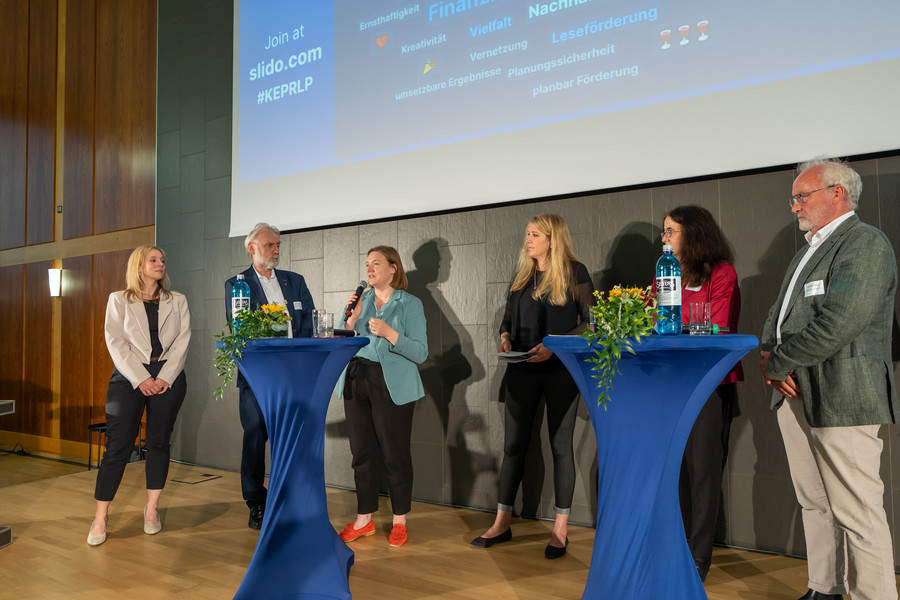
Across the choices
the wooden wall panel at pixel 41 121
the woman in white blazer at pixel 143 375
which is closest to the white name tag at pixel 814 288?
the woman in white blazer at pixel 143 375

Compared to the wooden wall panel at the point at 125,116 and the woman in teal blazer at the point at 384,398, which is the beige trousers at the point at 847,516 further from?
the wooden wall panel at the point at 125,116

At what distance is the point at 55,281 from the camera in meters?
6.58

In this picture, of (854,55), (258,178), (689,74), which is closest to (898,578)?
(854,55)

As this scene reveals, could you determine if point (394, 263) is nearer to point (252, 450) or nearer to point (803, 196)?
point (252, 450)

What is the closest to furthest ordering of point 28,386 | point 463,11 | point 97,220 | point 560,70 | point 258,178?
1. point 560,70
2. point 463,11
3. point 258,178
4. point 97,220
5. point 28,386

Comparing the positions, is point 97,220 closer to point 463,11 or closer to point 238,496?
point 238,496

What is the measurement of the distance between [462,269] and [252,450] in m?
1.67

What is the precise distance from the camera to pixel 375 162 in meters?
4.32

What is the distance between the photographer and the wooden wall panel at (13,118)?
279 inches

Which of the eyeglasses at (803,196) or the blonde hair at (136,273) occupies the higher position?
the eyeglasses at (803,196)

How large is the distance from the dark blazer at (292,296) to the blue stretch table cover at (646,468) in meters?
2.09

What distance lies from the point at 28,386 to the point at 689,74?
7.40 meters

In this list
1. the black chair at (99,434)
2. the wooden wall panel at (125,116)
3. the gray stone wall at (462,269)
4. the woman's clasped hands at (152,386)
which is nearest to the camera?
the gray stone wall at (462,269)

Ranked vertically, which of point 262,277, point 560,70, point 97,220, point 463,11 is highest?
point 463,11
